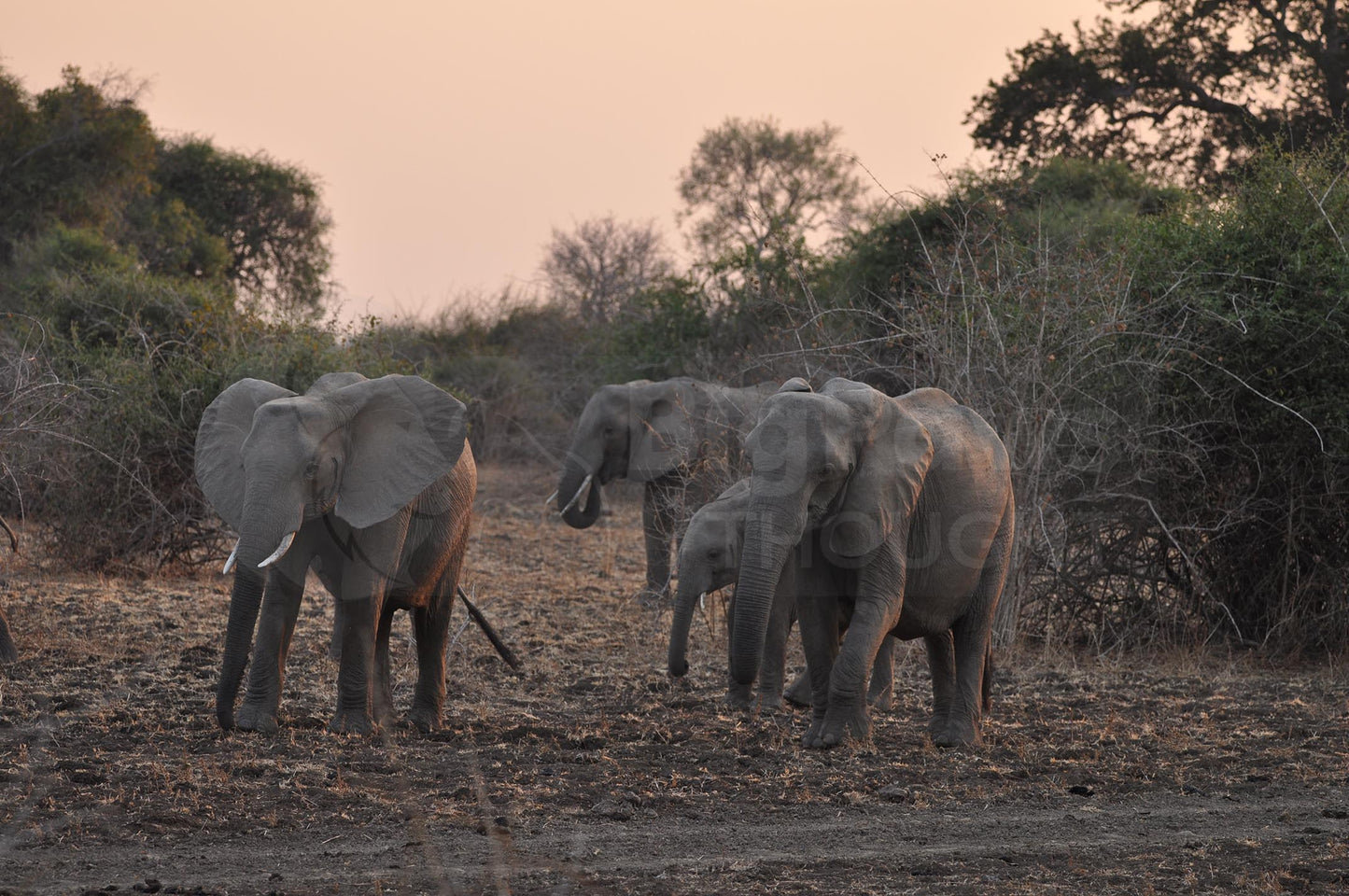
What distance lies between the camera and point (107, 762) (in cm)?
661

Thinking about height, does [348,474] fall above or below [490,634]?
above

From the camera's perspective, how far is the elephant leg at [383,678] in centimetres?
779

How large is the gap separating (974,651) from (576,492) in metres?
7.10

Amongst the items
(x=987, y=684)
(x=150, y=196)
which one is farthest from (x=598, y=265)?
(x=987, y=684)

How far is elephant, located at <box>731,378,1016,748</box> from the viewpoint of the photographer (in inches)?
267

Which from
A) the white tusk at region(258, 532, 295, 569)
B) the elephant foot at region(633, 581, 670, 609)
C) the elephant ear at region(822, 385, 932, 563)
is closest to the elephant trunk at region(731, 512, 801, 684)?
the elephant ear at region(822, 385, 932, 563)

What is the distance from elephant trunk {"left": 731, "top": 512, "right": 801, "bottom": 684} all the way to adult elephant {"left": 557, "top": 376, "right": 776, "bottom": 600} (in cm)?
649

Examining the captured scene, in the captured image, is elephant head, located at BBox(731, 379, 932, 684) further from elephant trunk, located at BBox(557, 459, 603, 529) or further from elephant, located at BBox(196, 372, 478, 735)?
elephant trunk, located at BBox(557, 459, 603, 529)

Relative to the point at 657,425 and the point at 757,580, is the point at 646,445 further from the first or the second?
the point at 757,580

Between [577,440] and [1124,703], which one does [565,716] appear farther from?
[577,440]

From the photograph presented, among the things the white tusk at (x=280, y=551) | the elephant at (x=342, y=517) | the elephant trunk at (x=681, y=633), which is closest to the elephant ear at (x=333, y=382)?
the elephant at (x=342, y=517)

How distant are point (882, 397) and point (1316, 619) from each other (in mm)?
5089

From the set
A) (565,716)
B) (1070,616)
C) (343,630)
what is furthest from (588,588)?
(343,630)

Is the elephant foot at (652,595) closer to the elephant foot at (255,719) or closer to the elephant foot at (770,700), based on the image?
the elephant foot at (770,700)
